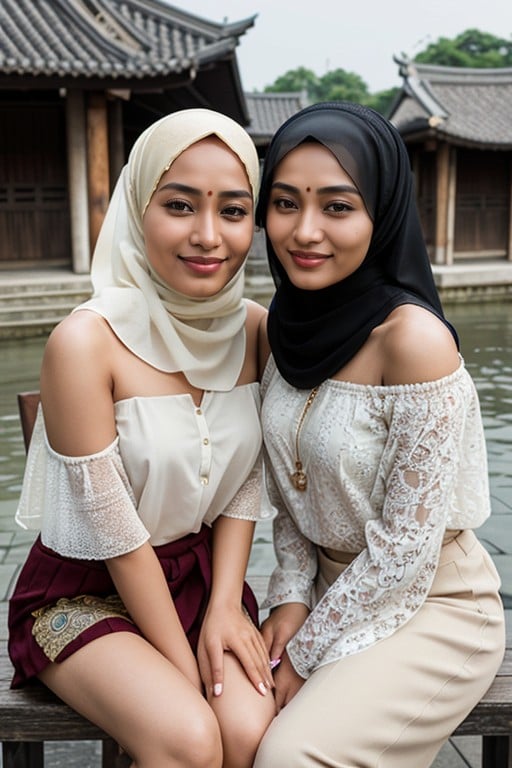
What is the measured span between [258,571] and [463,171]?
16903mm

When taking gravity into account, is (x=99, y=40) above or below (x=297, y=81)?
below

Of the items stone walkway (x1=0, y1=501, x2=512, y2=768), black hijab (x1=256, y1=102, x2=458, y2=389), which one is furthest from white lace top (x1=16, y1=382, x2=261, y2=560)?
stone walkway (x1=0, y1=501, x2=512, y2=768)

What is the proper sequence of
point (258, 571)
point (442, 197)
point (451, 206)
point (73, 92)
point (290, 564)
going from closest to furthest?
point (290, 564) < point (258, 571) < point (73, 92) < point (442, 197) < point (451, 206)

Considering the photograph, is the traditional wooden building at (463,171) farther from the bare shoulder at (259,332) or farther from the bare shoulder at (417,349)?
the bare shoulder at (417,349)

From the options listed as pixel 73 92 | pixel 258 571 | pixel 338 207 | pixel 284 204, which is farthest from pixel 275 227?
pixel 73 92

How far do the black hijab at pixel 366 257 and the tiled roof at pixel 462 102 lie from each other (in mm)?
16579

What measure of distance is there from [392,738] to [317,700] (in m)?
0.17

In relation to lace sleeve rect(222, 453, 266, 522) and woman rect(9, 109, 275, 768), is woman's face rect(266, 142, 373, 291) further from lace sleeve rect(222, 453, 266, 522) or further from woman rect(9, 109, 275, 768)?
lace sleeve rect(222, 453, 266, 522)

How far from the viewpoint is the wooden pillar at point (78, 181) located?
1239 cm

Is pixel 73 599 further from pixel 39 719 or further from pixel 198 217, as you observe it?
pixel 198 217

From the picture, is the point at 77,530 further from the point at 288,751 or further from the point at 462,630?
the point at 462,630

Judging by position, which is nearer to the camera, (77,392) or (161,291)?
(77,392)

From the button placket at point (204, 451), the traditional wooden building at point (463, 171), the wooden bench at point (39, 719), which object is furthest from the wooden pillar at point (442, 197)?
the wooden bench at point (39, 719)

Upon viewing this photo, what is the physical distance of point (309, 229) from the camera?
1.79 metres
